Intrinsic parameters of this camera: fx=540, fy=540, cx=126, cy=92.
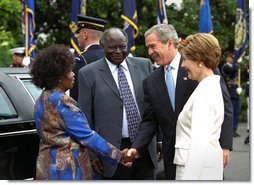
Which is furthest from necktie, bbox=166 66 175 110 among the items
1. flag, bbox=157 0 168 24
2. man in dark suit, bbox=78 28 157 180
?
flag, bbox=157 0 168 24

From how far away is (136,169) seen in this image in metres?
4.01

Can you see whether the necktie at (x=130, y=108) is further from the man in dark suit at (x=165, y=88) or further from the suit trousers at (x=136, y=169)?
the man in dark suit at (x=165, y=88)

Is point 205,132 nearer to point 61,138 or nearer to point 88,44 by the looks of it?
point 61,138

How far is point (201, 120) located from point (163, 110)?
2.50 feet

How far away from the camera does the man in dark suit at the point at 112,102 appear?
3.87m

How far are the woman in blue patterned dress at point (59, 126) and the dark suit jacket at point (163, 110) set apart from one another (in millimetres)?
523

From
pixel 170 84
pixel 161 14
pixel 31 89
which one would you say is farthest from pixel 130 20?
pixel 170 84

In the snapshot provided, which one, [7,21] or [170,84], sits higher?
[7,21]

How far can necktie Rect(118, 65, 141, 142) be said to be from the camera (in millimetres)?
3932

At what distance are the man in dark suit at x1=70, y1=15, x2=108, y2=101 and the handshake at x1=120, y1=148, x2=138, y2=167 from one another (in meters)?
0.84

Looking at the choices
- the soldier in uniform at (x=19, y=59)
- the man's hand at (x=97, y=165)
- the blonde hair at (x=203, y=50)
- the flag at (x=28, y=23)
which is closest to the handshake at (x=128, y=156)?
the man's hand at (x=97, y=165)

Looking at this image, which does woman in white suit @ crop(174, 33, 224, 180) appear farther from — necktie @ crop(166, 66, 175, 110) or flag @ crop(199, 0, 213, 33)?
flag @ crop(199, 0, 213, 33)

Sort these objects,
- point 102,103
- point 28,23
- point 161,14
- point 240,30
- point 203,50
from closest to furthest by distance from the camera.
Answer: point 203,50 → point 102,103 → point 28,23 → point 240,30 → point 161,14

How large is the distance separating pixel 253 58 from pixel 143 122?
3.03 ft
